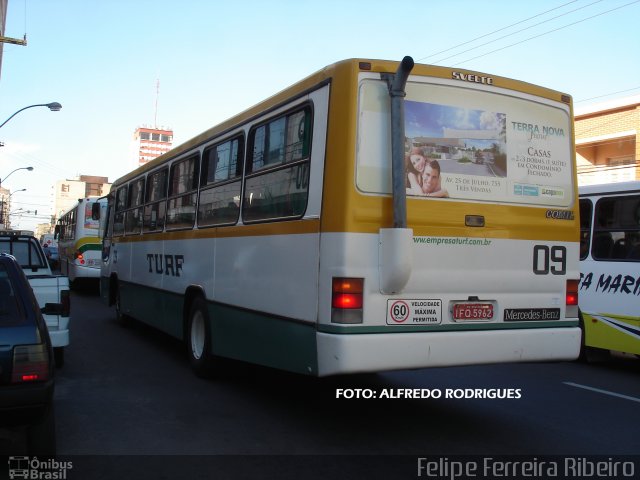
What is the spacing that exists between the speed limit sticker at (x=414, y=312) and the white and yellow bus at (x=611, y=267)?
4748 millimetres

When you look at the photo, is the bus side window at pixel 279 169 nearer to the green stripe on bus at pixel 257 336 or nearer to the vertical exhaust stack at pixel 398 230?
the vertical exhaust stack at pixel 398 230

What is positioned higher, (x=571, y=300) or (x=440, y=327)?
(x=571, y=300)

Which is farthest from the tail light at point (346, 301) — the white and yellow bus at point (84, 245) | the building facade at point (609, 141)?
the building facade at point (609, 141)

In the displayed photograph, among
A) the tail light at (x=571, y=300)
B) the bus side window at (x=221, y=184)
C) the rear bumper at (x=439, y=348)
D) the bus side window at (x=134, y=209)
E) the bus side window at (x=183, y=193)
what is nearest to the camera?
the rear bumper at (x=439, y=348)

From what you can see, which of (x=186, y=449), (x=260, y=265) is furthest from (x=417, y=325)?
(x=186, y=449)

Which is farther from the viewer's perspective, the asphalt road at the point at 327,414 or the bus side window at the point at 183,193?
the bus side window at the point at 183,193

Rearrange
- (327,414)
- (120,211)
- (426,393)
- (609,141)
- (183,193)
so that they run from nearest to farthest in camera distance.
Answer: (327,414)
(426,393)
(183,193)
(120,211)
(609,141)

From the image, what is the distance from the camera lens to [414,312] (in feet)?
16.5

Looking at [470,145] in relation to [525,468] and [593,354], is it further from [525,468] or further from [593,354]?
[593,354]

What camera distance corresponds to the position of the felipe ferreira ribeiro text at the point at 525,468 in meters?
4.57

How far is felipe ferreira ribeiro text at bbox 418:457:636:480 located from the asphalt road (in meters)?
0.17

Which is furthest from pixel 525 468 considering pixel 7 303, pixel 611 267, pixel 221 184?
pixel 611 267

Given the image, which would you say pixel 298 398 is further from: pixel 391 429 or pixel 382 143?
pixel 382 143

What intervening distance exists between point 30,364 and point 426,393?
14.4 feet
